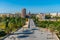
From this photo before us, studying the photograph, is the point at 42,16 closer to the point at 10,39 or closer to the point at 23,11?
the point at 23,11

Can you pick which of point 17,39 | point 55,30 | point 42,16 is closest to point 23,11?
point 42,16

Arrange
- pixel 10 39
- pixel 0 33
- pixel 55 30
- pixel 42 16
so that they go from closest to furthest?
pixel 10 39
pixel 0 33
pixel 55 30
pixel 42 16

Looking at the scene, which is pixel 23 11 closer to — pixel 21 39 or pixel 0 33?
pixel 0 33

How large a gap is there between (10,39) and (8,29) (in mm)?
4697

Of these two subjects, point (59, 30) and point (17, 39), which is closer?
point (17, 39)

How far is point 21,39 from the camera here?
14977mm

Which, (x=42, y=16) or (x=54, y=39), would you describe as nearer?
(x=54, y=39)

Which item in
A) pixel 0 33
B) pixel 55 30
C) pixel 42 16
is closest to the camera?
pixel 0 33

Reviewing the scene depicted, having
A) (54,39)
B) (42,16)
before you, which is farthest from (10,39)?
Result: (42,16)

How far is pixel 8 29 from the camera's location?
19500 mm

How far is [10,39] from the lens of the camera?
14.9m

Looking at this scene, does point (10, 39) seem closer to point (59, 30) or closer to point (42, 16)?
point (59, 30)

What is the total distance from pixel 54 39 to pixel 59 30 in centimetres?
520

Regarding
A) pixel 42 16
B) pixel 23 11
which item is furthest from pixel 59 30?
pixel 23 11
